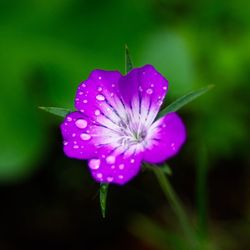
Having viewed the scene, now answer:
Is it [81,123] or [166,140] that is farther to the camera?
[81,123]

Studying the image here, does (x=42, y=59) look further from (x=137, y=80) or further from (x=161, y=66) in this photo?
(x=137, y=80)

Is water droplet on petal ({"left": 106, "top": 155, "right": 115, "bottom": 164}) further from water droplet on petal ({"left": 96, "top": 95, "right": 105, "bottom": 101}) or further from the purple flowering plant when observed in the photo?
water droplet on petal ({"left": 96, "top": 95, "right": 105, "bottom": 101})

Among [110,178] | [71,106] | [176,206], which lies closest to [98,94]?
[110,178]

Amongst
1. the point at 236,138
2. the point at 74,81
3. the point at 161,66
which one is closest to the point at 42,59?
the point at 74,81

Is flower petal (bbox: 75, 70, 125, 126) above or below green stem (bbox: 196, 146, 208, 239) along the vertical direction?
above

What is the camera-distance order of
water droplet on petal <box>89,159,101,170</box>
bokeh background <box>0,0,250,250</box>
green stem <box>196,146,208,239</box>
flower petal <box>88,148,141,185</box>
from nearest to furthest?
1. flower petal <box>88,148,141,185</box>
2. water droplet on petal <box>89,159,101,170</box>
3. green stem <box>196,146,208,239</box>
4. bokeh background <box>0,0,250,250</box>

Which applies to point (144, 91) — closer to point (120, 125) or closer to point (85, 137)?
point (120, 125)

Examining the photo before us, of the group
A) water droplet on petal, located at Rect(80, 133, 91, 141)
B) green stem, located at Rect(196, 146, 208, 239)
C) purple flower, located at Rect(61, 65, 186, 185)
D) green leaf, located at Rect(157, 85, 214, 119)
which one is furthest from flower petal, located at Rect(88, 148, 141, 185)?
green stem, located at Rect(196, 146, 208, 239)
